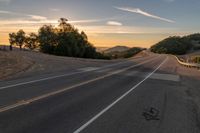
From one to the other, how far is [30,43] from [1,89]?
116m

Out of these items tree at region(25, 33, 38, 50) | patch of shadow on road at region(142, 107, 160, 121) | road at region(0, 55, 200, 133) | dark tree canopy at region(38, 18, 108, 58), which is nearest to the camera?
road at region(0, 55, 200, 133)

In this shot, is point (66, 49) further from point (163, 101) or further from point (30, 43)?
point (163, 101)

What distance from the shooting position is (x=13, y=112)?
8.74 metres

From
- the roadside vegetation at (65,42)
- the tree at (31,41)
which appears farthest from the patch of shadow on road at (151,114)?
the tree at (31,41)

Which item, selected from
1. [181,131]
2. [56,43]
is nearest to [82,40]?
[56,43]

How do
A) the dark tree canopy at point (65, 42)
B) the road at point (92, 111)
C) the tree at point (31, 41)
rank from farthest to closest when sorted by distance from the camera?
1. the tree at point (31, 41)
2. the dark tree canopy at point (65, 42)
3. the road at point (92, 111)

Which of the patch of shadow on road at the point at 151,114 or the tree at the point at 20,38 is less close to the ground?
the tree at the point at 20,38

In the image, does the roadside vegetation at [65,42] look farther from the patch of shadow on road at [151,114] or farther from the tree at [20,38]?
the patch of shadow on road at [151,114]

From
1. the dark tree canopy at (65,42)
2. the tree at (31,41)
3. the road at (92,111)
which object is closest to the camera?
the road at (92,111)

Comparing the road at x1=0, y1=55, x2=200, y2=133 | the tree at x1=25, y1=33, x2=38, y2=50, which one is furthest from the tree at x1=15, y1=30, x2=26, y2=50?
the road at x1=0, y1=55, x2=200, y2=133

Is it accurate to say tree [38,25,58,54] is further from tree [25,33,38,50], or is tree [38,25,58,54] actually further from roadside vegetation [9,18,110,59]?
tree [25,33,38,50]

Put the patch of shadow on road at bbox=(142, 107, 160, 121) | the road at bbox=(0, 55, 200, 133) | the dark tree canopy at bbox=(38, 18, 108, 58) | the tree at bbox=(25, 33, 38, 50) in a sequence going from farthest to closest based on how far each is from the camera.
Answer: the tree at bbox=(25, 33, 38, 50) < the dark tree canopy at bbox=(38, 18, 108, 58) < the patch of shadow on road at bbox=(142, 107, 160, 121) < the road at bbox=(0, 55, 200, 133)

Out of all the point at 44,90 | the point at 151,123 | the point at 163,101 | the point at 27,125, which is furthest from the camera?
the point at 44,90

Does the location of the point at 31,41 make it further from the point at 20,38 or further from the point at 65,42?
the point at 65,42
